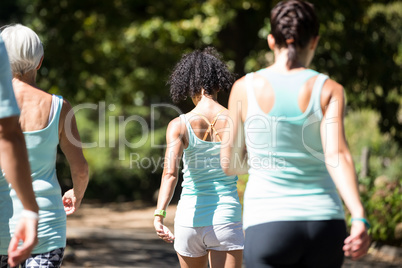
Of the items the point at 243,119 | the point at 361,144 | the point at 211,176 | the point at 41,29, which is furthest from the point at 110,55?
the point at 243,119

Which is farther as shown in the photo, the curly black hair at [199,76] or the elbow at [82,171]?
the curly black hair at [199,76]

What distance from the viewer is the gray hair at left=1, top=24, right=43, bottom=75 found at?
307 cm

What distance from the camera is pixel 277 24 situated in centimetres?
269

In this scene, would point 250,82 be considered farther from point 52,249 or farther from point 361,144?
point 361,144

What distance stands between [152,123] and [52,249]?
1887 centimetres

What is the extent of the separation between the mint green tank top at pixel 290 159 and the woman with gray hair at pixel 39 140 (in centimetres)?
95

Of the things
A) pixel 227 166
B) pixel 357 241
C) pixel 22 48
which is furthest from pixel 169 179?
pixel 357 241

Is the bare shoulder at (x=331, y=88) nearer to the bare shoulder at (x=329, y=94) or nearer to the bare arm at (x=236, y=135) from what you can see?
the bare shoulder at (x=329, y=94)

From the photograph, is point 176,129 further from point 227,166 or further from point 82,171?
point 227,166

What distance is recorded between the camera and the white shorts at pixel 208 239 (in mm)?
3895

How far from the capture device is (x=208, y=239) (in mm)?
3900

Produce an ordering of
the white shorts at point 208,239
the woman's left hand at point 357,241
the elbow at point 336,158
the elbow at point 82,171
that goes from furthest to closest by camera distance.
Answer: the white shorts at point 208,239, the elbow at point 82,171, the elbow at point 336,158, the woman's left hand at point 357,241

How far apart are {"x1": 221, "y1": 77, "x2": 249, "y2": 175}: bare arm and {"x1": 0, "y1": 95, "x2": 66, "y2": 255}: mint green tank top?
2.64ft

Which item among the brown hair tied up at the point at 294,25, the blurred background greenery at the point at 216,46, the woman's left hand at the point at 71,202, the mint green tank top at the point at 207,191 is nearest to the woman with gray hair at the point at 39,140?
the woman's left hand at the point at 71,202
